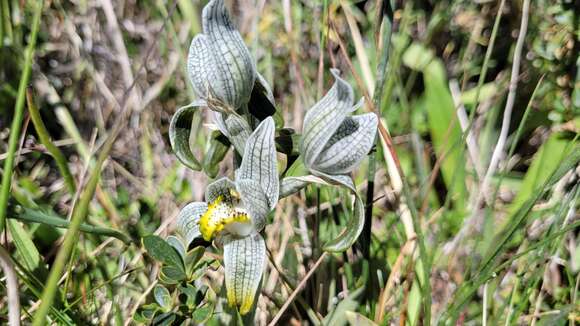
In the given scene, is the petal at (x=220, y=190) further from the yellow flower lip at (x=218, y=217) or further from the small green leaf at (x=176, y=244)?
the small green leaf at (x=176, y=244)

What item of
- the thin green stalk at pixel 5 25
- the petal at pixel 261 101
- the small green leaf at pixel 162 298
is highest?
the thin green stalk at pixel 5 25

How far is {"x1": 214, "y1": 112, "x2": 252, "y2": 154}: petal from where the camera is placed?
953 mm

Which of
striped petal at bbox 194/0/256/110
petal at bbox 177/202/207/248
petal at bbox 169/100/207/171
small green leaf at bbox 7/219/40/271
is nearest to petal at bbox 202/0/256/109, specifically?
striped petal at bbox 194/0/256/110

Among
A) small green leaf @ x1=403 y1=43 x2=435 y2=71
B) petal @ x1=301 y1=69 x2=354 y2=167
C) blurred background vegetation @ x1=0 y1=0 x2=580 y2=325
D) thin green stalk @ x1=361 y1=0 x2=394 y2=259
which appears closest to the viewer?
petal @ x1=301 y1=69 x2=354 y2=167

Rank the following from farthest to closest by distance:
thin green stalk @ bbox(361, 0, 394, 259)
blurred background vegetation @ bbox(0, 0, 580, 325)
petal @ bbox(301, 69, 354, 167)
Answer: blurred background vegetation @ bbox(0, 0, 580, 325) → thin green stalk @ bbox(361, 0, 394, 259) → petal @ bbox(301, 69, 354, 167)

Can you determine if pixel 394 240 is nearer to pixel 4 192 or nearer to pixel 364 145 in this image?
pixel 364 145

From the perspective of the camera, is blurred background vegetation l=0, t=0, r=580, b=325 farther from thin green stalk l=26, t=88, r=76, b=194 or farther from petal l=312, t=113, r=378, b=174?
petal l=312, t=113, r=378, b=174

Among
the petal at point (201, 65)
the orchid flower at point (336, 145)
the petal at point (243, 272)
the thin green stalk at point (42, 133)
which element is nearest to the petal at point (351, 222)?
the orchid flower at point (336, 145)

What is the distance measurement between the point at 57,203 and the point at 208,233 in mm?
898

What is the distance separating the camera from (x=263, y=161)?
927 millimetres

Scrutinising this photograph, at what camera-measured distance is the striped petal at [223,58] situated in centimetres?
92

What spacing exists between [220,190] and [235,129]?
102mm

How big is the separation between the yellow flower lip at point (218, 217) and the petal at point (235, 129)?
0.29ft

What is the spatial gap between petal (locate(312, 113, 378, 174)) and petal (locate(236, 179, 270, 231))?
10 cm
